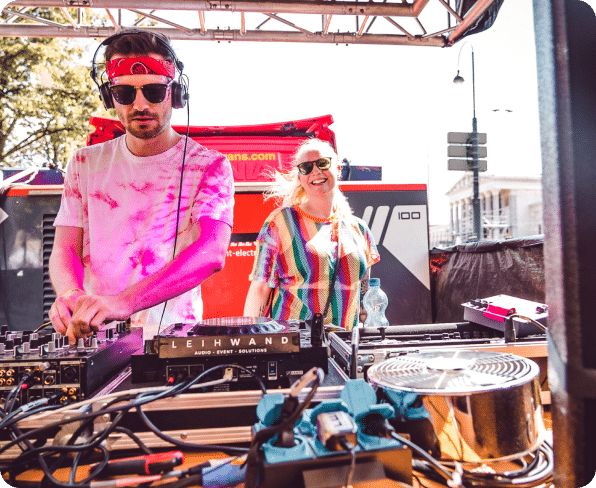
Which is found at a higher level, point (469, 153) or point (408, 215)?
point (469, 153)

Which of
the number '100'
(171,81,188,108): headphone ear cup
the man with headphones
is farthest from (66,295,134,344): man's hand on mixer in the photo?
the number '100'

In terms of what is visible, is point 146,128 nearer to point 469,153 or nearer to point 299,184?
point 299,184

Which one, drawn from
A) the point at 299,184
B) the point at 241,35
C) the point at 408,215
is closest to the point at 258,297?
the point at 299,184

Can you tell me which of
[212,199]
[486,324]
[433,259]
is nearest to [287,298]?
[212,199]

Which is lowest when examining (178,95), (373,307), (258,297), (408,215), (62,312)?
(373,307)

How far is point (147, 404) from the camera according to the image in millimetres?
727

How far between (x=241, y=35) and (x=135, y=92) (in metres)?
4.28

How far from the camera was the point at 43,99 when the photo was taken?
9.65m

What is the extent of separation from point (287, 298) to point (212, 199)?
2.68 ft

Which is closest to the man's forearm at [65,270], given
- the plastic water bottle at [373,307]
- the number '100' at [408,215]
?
the plastic water bottle at [373,307]

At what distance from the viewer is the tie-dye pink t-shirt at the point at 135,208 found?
150 centimetres

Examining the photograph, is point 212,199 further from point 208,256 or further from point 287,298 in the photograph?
point 287,298

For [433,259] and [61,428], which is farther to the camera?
[433,259]

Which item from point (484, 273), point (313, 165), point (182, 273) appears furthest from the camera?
point (484, 273)
